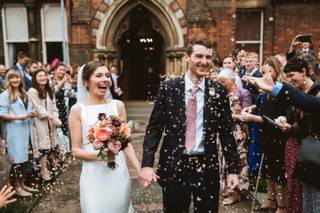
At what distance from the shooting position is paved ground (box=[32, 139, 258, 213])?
5102 millimetres

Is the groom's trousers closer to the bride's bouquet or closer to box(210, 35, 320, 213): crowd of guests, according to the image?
the bride's bouquet

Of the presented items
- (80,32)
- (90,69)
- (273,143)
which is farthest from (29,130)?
(80,32)

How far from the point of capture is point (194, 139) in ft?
10.2

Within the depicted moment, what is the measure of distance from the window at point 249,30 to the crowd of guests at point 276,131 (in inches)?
232

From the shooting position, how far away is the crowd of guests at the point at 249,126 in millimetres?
3416

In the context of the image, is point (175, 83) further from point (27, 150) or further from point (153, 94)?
point (153, 94)

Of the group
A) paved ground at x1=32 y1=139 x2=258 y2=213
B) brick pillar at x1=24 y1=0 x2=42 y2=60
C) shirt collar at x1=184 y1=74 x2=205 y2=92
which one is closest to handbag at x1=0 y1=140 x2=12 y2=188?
paved ground at x1=32 y1=139 x2=258 y2=213

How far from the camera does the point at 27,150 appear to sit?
5.83m

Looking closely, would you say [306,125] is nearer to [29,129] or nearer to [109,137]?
[109,137]

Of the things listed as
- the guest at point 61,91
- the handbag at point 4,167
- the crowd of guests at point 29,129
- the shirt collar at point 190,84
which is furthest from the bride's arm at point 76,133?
the guest at point 61,91

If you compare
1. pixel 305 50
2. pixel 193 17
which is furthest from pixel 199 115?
pixel 193 17

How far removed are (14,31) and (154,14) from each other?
212 inches

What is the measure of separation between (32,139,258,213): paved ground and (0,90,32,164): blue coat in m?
0.80

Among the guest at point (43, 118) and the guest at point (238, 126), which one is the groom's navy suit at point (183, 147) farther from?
the guest at point (43, 118)
